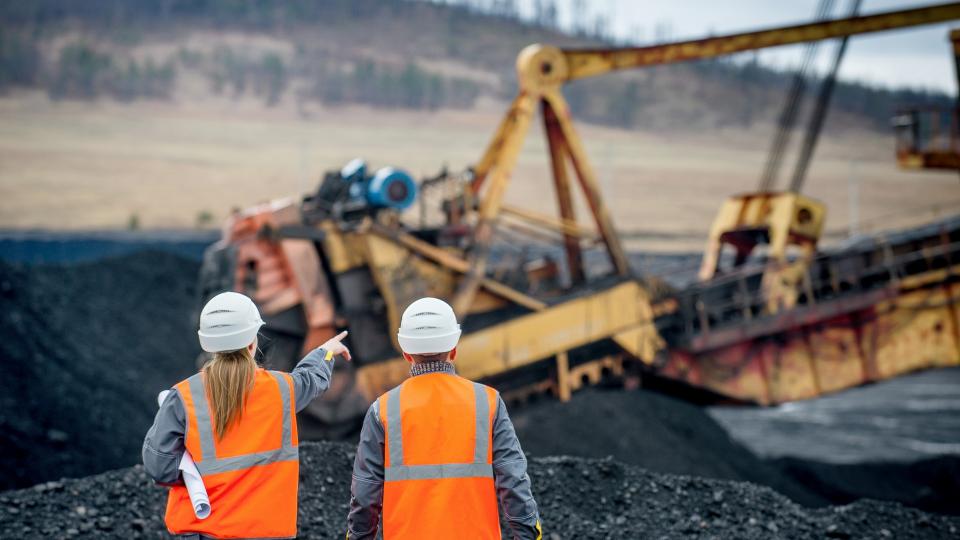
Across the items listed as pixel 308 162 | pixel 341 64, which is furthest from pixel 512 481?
pixel 341 64

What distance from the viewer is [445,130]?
5116 centimetres

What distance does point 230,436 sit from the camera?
274 centimetres

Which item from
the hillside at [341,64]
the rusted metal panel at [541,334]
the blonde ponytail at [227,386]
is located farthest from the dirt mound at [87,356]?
the hillside at [341,64]

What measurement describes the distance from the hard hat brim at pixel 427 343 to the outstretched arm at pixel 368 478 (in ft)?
0.66

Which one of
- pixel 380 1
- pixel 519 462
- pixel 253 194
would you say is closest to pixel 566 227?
pixel 519 462

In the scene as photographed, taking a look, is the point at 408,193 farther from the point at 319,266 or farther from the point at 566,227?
the point at 566,227

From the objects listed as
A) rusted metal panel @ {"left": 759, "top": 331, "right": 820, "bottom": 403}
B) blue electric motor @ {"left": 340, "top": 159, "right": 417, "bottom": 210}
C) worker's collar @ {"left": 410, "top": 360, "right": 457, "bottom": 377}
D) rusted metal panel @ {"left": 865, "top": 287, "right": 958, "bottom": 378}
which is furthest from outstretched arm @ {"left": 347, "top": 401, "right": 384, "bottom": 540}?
rusted metal panel @ {"left": 865, "top": 287, "right": 958, "bottom": 378}

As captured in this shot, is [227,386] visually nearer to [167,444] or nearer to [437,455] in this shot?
[167,444]

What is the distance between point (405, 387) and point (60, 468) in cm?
611

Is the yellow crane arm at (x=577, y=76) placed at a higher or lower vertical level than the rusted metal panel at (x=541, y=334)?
higher

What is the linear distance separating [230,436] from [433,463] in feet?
2.10

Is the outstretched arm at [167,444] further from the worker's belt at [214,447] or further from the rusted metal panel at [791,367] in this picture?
the rusted metal panel at [791,367]

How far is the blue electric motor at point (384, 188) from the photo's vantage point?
7781 mm

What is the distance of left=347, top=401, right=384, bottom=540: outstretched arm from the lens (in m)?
2.71
